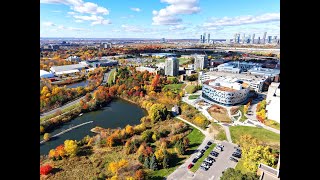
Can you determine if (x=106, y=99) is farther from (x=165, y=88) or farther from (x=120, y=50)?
(x=120, y=50)

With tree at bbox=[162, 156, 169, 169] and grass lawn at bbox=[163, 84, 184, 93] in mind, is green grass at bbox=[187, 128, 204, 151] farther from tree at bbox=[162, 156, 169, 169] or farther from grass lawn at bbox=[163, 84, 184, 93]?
grass lawn at bbox=[163, 84, 184, 93]

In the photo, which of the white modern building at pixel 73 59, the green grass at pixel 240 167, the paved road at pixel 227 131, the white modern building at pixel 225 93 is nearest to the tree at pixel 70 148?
the green grass at pixel 240 167

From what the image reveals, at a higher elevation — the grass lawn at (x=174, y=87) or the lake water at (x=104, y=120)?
the grass lawn at (x=174, y=87)

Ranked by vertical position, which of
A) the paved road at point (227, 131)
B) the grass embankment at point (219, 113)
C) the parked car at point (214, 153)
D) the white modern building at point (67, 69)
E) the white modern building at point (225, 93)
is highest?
the white modern building at point (67, 69)

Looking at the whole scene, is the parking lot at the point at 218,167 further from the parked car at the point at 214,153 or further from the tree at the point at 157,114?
the tree at the point at 157,114

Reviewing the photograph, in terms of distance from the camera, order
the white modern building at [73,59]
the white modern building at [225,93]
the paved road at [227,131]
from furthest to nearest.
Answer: the white modern building at [73,59] → the white modern building at [225,93] → the paved road at [227,131]

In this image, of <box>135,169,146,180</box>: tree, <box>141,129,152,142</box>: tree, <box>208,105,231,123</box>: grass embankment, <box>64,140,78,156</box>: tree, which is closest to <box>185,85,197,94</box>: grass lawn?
<box>208,105,231,123</box>: grass embankment

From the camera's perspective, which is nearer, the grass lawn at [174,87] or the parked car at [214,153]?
the parked car at [214,153]
